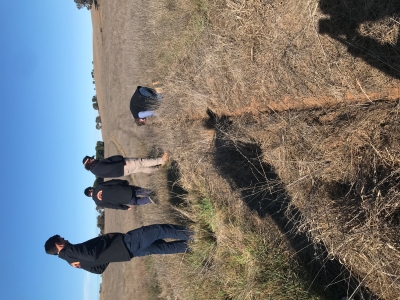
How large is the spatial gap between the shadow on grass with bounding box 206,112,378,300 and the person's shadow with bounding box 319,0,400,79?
1.63 meters

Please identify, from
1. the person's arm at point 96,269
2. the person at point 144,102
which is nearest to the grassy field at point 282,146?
the person at point 144,102

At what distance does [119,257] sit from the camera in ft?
18.4

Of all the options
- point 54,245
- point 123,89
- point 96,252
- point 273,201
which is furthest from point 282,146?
point 123,89

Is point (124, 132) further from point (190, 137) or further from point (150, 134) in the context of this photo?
point (190, 137)

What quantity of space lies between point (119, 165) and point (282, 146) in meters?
3.11

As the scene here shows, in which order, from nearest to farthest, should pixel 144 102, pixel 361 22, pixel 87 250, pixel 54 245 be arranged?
pixel 361 22, pixel 87 250, pixel 54 245, pixel 144 102

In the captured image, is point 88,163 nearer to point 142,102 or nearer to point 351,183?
point 142,102

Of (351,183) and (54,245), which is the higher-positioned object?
(351,183)

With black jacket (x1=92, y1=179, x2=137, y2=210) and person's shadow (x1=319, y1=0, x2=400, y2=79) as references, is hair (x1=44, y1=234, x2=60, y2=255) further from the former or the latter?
person's shadow (x1=319, y1=0, x2=400, y2=79)

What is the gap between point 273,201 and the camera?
4.43 meters

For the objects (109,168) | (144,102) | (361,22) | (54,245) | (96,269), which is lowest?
(96,269)

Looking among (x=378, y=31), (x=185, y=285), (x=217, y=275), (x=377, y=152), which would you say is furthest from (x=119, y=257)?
(x=378, y=31)

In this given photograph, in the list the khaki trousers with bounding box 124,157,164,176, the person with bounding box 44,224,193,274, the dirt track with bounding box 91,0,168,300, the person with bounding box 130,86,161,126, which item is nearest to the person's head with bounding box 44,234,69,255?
the person with bounding box 44,224,193,274

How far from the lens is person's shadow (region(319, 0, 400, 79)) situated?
3.28 metres
